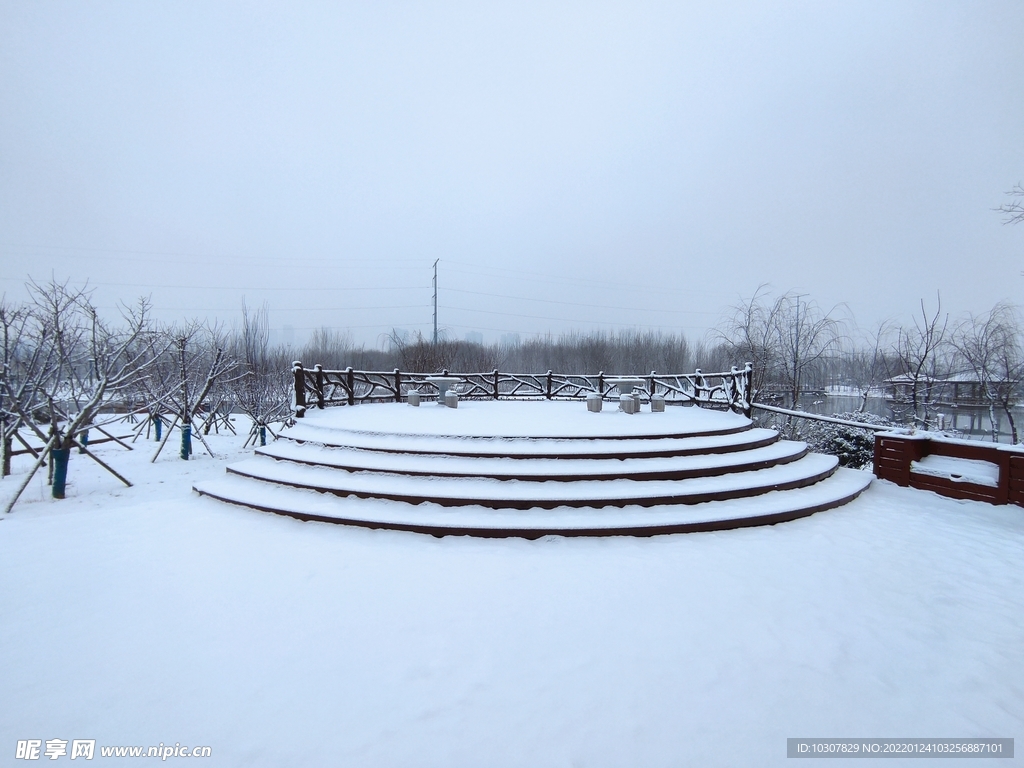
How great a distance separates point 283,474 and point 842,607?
7.65 metres

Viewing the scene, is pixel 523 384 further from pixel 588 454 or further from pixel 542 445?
pixel 588 454

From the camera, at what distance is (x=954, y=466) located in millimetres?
7590

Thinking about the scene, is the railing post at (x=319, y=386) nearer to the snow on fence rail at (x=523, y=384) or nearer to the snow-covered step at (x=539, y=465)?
the snow on fence rail at (x=523, y=384)

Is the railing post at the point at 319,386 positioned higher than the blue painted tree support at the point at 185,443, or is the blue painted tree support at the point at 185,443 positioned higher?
the railing post at the point at 319,386

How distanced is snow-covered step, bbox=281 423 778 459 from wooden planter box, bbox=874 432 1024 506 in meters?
2.35

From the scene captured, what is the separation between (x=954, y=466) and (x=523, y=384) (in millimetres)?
12386

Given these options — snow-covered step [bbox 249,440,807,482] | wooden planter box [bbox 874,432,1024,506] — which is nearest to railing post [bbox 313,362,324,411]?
snow-covered step [bbox 249,440,807,482]

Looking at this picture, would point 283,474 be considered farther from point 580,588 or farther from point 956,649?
point 956,649

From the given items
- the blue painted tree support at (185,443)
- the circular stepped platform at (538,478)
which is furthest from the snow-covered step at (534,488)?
the blue painted tree support at (185,443)

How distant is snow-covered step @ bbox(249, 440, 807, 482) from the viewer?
265 inches

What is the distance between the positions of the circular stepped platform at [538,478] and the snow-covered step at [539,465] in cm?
2

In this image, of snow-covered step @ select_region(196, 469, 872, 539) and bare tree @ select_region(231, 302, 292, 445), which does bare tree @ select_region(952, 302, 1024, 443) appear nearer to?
snow-covered step @ select_region(196, 469, 872, 539)

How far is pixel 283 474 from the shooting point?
7492 mm

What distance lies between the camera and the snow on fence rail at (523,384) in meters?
11.6
